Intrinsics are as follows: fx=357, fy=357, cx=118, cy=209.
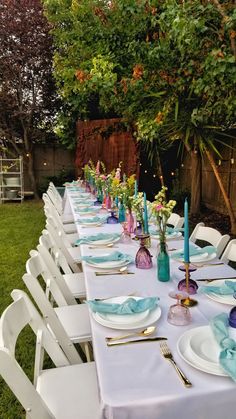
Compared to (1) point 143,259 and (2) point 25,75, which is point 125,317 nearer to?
(1) point 143,259

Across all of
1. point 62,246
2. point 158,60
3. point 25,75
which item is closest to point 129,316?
point 62,246

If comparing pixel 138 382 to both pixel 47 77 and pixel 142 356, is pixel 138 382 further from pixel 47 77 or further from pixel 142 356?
pixel 47 77

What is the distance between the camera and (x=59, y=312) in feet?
6.60

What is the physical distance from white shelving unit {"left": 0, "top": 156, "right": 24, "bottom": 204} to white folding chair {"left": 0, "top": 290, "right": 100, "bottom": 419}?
8.11 metres

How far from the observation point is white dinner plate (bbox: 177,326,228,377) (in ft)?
3.25

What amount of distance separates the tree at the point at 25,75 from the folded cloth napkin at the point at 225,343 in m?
8.64

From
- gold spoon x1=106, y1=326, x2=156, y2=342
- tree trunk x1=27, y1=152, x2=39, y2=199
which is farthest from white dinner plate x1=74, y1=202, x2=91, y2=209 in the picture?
tree trunk x1=27, y1=152, x2=39, y2=199

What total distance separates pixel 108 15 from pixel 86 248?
4.67 m

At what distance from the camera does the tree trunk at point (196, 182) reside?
645cm

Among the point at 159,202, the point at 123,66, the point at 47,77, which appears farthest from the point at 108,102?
the point at 159,202

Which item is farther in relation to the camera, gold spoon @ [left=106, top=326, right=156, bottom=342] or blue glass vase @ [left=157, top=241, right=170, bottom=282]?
blue glass vase @ [left=157, top=241, right=170, bottom=282]

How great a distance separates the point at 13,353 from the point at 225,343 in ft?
2.20

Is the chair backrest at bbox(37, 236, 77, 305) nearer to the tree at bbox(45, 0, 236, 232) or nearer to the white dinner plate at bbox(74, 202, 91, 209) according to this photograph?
the white dinner plate at bbox(74, 202, 91, 209)

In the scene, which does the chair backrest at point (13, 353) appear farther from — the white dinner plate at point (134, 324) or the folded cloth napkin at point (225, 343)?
the folded cloth napkin at point (225, 343)
